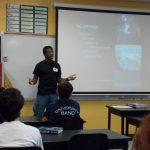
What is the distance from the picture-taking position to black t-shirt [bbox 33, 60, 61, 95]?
567cm

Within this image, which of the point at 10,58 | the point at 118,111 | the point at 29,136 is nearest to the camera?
the point at 29,136

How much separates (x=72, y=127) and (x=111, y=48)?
10.7ft

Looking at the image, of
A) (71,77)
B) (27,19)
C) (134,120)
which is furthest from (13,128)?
(27,19)

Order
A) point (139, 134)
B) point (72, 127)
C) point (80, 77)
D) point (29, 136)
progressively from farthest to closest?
point (80, 77)
point (72, 127)
point (29, 136)
point (139, 134)

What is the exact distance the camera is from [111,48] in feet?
21.1

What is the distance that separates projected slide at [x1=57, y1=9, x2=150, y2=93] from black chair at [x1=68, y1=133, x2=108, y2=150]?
3.38 metres

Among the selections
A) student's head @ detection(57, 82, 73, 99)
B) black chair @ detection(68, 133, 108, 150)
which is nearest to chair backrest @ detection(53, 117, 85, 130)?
student's head @ detection(57, 82, 73, 99)

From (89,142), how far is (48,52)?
10.1 ft

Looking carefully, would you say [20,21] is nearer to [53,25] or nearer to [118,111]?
[53,25]

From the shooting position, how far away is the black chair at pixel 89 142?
8.91 ft

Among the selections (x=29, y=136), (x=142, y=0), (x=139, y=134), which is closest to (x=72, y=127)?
(x=29, y=136)

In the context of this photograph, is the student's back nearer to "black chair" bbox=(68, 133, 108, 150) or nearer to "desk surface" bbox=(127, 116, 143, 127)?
"black chair" bbox=(68, 133, 108, 150)

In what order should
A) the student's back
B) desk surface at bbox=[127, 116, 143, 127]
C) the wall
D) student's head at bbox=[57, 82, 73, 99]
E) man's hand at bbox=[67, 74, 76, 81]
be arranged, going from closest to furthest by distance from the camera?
the student's back
student's head at bbox=[57, 82, 73, 99]
desk surface at bbox=[127, 116, 143, 127]
man's hand at bbox=[67, 74, 76, 81]
the wall

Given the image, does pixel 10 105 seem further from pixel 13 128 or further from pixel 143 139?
pixel 143 139
